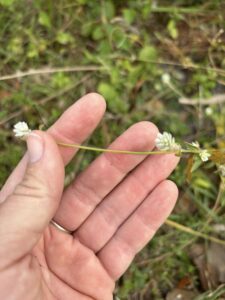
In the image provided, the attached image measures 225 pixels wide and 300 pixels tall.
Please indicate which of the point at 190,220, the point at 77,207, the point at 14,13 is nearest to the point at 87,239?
the point at 77,207

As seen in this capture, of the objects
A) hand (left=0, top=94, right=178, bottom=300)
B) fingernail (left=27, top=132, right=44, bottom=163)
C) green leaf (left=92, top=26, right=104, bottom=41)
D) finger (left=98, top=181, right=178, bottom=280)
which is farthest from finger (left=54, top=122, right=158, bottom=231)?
green leaf (left=92, top=26, right=104, bottom=41)

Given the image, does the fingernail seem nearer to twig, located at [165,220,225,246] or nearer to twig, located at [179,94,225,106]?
twig, located at [165,220,225,246]

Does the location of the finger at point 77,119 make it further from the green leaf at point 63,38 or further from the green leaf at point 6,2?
the green leaf at point 6,2

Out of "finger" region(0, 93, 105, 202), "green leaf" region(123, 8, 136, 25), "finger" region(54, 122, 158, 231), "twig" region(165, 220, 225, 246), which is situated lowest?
"twig" region(165, 220, 225, 246)

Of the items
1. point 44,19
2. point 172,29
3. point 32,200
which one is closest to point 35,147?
point 32,200

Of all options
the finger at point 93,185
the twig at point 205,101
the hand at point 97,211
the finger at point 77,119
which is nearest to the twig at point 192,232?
the hand at point 97,211

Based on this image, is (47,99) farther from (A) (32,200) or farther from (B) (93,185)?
(A) (32,200)

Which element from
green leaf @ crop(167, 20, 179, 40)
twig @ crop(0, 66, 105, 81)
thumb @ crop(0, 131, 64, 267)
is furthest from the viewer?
green leaf @ crop(167, 20, 179, 40)
